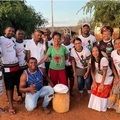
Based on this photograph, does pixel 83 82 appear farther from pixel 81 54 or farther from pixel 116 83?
pixel 116 83

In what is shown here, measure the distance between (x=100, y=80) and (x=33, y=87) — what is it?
1.47 meters

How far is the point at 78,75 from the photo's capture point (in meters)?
8.36

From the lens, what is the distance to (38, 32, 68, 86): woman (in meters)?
7.83

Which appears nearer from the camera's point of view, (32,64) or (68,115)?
(32,64)

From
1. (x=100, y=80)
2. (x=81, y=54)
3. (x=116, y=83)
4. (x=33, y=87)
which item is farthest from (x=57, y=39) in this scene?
(x=116, y=83)

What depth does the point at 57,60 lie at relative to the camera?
7.86 m

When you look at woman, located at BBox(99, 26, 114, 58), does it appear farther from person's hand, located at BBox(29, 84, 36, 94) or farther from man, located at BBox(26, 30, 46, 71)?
person's hand, located at BBox(29, 84, 36, 94)

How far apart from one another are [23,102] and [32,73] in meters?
1.09

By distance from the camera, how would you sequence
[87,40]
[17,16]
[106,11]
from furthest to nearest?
[17,16] → [106,11] → [87,40]

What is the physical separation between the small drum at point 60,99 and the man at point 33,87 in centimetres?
13

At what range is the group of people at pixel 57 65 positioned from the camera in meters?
7.50

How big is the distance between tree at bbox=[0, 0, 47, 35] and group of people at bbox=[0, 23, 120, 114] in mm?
18417

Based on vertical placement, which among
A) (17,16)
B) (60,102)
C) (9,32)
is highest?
(17,16)

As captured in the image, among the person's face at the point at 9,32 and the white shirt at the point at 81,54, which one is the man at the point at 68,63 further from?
the person's face at the point at 9,32
